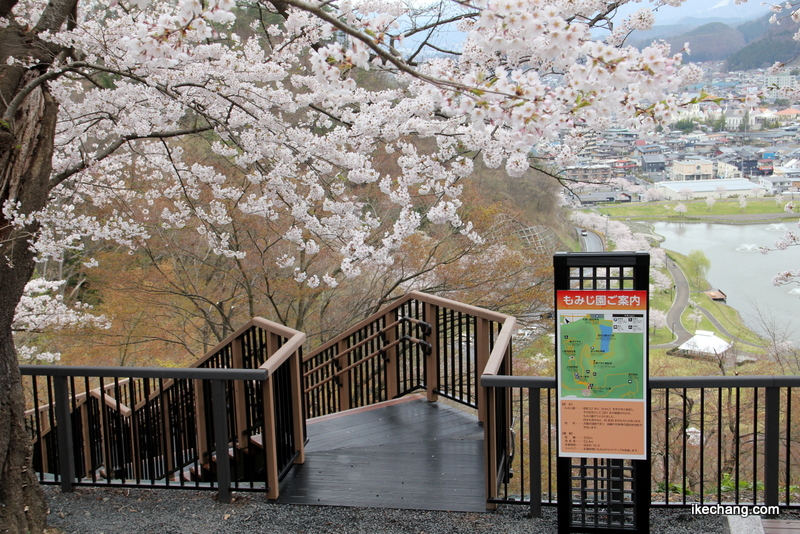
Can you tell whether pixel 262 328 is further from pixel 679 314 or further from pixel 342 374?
pixel 679 314

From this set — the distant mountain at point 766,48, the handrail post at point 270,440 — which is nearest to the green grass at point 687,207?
the distant mountain at point 766,48

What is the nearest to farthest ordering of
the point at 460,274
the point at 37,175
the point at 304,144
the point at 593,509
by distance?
the point at 593,509, the point at 37,175, the point at 304,144, the point at 460,274

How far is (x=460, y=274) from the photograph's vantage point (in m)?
11.9

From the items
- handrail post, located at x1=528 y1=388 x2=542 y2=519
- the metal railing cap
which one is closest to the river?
handrail post, located at x1=528 y1=388 x2=542 y2=519

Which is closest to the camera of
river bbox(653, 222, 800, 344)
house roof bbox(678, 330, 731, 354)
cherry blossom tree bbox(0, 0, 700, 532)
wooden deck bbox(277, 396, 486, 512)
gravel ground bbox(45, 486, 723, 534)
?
cherry blossom tree bbox(0, 0, 700, 532)

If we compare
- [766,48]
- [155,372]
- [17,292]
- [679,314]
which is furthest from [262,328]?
[679,314]

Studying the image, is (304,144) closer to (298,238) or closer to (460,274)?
(298,238)

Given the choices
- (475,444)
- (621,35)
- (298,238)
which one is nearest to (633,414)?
(475,444)

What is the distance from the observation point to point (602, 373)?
332 cm

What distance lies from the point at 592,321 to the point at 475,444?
178 cm

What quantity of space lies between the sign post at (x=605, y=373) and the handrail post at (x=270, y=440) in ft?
5.82

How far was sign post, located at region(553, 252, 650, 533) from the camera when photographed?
324 centimetres

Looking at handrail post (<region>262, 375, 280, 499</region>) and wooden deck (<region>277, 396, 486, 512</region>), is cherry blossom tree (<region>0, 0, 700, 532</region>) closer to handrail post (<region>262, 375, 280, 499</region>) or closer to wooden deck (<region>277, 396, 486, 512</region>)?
handrail post (<region>262, 375, 280, 499</region>)

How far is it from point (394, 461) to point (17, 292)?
270 cm
